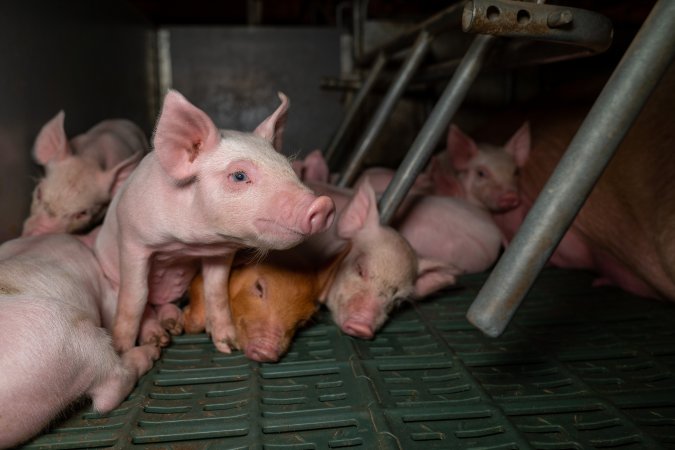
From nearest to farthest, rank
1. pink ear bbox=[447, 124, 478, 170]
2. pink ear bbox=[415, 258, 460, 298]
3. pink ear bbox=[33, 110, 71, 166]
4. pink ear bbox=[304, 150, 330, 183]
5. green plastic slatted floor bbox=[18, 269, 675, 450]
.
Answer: green plastic slatted floor bbox=[18, 269, 675, 450]
pink ear bbox=[415, 258, 460, 298]
pink ear bbox=[33, 110, 71, 166]
pink ear bbox=[304, 150, 330, 183]
pink ear bbox=[447, 124, 478, 170]

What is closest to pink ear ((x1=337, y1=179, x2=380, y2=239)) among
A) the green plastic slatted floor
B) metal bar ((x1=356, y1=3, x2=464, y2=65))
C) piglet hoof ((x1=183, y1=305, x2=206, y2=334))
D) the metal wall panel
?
the green plastic slatted floor

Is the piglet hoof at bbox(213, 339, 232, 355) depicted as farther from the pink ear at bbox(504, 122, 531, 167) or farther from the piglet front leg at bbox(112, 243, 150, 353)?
the pink ear at bbox(504, 122, 531, 167)

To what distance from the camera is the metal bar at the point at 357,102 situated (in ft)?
12.6

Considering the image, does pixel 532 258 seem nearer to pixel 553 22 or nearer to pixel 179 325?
pixel 553 22

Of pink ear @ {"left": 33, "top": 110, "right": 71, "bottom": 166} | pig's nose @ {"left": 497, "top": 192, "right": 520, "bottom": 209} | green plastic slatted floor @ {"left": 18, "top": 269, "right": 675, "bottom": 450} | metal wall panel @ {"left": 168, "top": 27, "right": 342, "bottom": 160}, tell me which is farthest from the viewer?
metal wall panel @ {"left": 168, "top": 27, "right": 342, "bottom": 160}

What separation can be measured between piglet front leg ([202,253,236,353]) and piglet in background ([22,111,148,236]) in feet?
3.01

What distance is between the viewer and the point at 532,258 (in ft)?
4.12

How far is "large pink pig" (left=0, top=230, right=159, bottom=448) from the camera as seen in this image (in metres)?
1.43

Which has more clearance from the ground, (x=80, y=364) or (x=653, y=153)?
(x=653, y=153)

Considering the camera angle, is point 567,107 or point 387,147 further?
point 387,147

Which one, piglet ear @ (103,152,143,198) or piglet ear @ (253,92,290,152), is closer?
piglet ear @ (253,92,290,152)

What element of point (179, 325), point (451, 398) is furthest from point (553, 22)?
point (179, 325)

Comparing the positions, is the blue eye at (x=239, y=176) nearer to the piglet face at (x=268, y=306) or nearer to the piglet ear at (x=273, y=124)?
the piglet ear at (x=273, y=124)

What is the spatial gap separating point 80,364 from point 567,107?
3351mm
